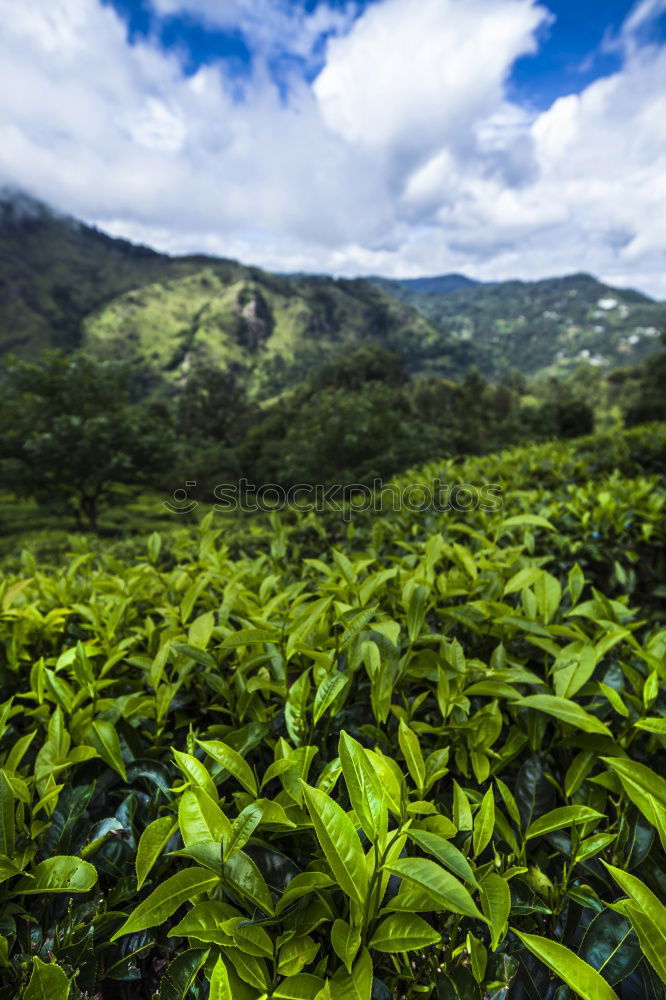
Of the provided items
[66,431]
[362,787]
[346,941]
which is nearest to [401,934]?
[346,941]

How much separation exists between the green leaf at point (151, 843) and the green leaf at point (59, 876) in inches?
3.0

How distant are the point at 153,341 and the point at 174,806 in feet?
358

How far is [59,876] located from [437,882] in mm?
634

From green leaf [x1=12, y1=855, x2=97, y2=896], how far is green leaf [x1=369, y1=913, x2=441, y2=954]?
458mm

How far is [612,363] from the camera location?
490 feet

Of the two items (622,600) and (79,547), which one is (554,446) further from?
(79,547)

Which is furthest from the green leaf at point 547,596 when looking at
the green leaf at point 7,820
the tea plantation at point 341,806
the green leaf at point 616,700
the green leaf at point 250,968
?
the green leaf at point 7,820

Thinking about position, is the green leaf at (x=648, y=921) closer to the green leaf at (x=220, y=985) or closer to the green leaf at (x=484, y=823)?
the green leaf at (x=484, y=823)

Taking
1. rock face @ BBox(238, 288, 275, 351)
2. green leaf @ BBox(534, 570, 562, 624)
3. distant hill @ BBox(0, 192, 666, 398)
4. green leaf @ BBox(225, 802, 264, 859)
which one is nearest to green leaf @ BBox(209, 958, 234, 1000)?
green leaf @ BBox(225, 802, 264, 859)

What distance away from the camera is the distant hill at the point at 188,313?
309 feet

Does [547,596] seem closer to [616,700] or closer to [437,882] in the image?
[616,700]

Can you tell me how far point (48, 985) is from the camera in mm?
613

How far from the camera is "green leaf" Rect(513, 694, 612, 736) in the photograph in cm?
93

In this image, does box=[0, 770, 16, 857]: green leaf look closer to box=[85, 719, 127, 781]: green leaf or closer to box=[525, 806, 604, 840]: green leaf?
box=[85, 719, 127, 781]: green leaf
